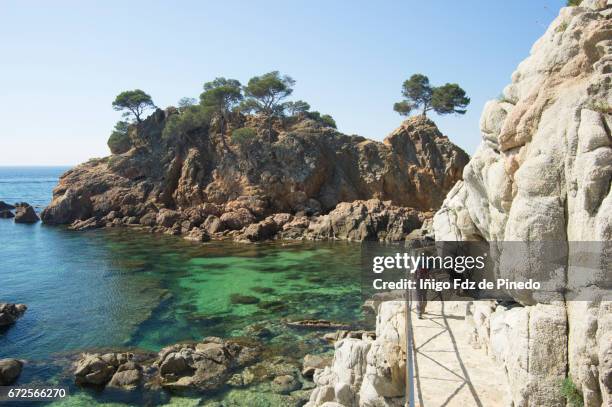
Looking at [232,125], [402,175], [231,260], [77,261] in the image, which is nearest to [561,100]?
[231,260]

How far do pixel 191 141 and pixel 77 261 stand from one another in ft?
93.7

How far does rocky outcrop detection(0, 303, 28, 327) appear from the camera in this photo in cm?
2355

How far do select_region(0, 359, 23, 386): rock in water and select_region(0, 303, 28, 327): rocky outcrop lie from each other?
20.4 ft

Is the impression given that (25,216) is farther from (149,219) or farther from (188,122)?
(188,122)

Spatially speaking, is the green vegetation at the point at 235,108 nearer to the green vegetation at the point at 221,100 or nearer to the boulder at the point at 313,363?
the green vegetation at the point at 221,100

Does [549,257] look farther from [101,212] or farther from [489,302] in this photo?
[101,212]

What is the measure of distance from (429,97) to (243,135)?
2754 centimetres

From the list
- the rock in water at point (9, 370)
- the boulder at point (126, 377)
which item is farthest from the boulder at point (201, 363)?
the rock in water at point (9, 370)

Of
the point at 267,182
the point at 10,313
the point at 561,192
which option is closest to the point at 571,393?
the point at 561,192

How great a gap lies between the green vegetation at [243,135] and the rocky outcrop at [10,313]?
123 feet

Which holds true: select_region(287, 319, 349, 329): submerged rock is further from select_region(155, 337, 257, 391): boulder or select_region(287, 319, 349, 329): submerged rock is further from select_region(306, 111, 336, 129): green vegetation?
select_region(306, 111, 336, 129): green vegetation

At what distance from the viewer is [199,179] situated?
59.5m

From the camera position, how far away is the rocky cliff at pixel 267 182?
53312mm

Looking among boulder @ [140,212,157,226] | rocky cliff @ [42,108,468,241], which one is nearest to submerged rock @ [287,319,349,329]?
rocky cliff @ [42,108,468,241]
